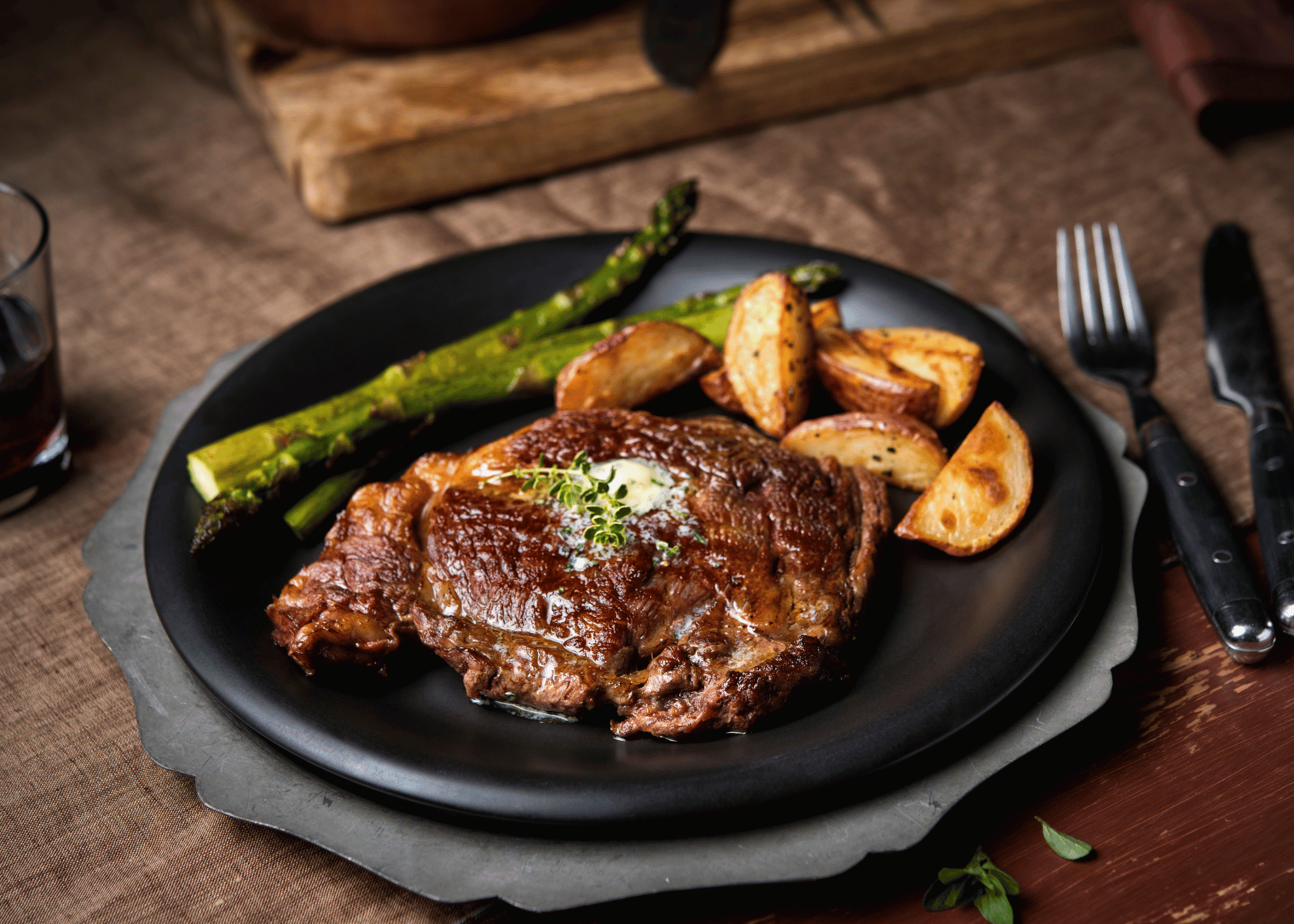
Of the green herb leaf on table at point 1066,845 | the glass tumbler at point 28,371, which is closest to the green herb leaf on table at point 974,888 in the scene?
the green herb leaf on table at point 1066,845

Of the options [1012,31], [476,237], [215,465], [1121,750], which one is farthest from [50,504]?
[1012,31]

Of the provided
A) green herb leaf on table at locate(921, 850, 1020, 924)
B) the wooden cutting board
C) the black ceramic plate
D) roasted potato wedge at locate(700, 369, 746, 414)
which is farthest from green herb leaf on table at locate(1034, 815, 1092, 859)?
the wooden cutting board

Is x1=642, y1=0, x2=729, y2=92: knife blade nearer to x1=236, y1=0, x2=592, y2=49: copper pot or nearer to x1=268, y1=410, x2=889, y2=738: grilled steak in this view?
x1=236, y1=0, x2=592, y2=49: copper pot

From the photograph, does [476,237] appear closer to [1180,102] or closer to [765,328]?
[765,328]

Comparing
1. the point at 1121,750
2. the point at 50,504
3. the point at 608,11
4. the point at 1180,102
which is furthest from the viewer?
the point at 608,11

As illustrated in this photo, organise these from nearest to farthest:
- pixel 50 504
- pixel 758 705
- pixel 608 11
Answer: pixel 758 705, pixel 50 504, pixel 608 11

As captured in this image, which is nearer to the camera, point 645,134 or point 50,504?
point 50,504

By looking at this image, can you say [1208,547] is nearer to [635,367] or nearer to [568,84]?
[635,367]
